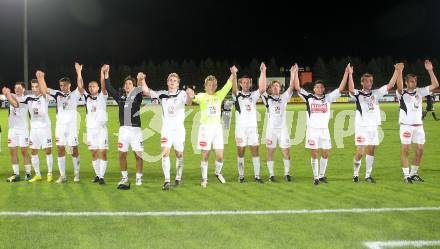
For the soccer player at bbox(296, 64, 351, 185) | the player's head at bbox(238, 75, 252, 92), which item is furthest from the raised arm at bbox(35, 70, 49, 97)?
the soccer player at bbox(296, 64, 351, 185)

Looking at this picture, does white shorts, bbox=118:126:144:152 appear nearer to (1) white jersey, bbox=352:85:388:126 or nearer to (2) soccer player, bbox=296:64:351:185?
(2) soccer player, bbox=296:64:351:185

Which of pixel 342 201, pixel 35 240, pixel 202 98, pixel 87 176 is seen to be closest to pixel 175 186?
pixel 202 98

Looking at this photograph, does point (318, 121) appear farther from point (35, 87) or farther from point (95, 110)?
point (35, 87)

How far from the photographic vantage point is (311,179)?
36.2ft

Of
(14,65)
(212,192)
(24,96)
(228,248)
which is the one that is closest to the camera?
(228,248)

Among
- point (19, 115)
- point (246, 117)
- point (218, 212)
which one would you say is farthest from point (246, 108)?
point (19, 115)

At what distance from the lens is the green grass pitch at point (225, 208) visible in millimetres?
6277

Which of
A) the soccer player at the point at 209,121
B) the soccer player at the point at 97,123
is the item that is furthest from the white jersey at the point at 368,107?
the soccer player at the point at 97,123

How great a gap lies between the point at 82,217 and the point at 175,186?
9.89 ft

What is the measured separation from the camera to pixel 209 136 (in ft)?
33.1

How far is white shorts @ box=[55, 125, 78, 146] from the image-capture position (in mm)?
10617

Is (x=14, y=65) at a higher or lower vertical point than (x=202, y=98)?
higher

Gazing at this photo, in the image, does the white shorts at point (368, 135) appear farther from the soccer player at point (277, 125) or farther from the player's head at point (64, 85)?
the player's head at point (64, 85)

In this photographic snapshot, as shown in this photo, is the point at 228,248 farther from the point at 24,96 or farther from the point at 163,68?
the point at 163,68
